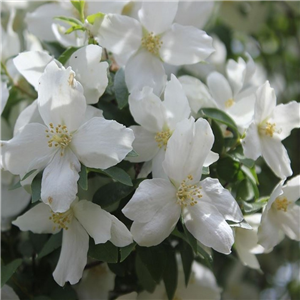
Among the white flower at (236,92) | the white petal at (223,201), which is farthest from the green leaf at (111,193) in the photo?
the white flower at (236,92)

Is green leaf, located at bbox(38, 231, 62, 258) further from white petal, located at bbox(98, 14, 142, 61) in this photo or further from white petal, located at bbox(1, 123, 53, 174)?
white petal, located at bbox(98, 14, 142, 61)

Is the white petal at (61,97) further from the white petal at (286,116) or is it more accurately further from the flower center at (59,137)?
the white petal at (286,116)

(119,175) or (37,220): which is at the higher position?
(119,175)

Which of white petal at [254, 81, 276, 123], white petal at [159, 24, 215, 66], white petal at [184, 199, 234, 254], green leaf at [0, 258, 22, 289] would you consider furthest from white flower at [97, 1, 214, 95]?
green leaf at [0, 258, 22, 289]

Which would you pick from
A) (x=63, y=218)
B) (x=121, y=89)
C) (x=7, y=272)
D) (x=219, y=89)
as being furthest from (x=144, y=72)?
(x=7, y=272)

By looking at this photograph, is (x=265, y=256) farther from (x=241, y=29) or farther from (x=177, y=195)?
(x=177, y=195)

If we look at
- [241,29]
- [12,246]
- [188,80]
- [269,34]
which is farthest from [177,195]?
[269,34]

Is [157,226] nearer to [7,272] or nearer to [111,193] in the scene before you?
[111,193]
